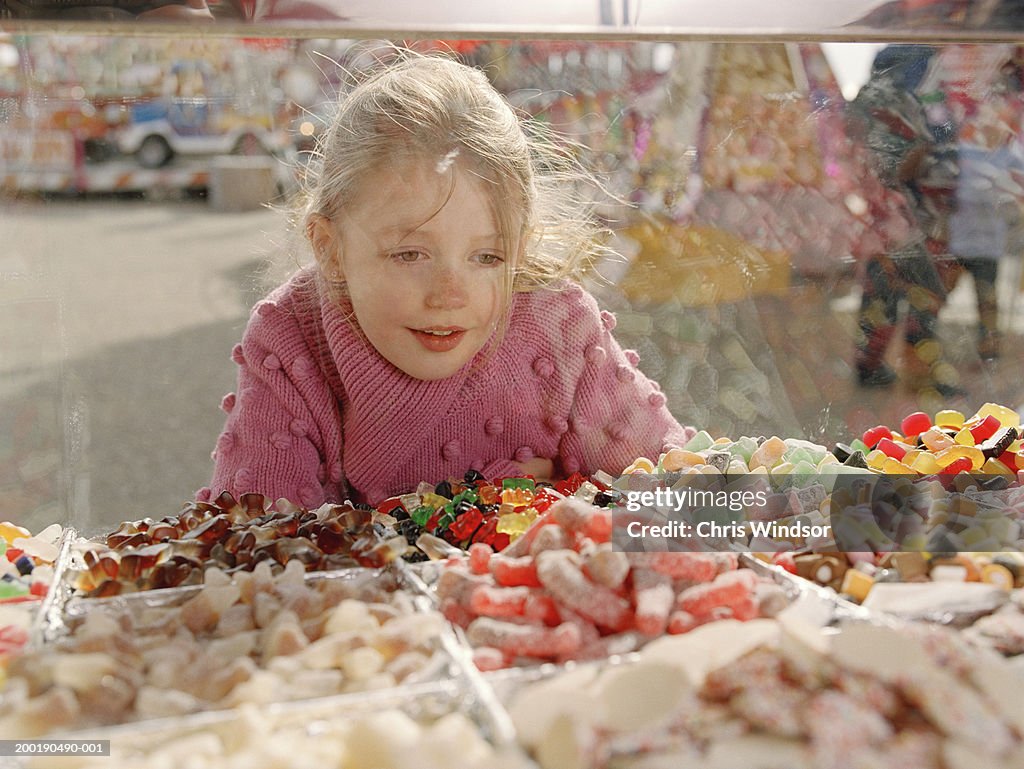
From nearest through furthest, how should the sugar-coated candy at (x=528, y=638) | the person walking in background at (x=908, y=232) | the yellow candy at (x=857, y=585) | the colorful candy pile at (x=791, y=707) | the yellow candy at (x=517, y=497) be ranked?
the colorful candy pile at (x=791, y=707) < the sugar-coated candy at (x=528, y=638) < the yellow candy at (x=857, y=585) < the yellow candy at (x=517, y=497) < the person walking in background at (x=908, y=232)

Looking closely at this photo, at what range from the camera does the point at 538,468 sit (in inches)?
57.1

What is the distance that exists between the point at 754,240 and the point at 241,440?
0.84 m

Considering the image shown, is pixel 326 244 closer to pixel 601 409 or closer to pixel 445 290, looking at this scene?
pixel 445 290

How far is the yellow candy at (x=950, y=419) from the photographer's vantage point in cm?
150

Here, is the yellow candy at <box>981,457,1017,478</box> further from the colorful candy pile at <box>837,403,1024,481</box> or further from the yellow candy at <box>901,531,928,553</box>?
the yellow candy at <box>901,531,928,553</box>

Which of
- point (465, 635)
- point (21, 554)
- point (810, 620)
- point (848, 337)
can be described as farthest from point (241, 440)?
point (848, 337)

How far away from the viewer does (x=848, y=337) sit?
1633 millimetres

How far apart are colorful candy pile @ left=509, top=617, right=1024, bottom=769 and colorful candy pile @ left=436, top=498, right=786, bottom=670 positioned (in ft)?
0.17

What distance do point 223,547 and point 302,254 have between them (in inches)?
22.4

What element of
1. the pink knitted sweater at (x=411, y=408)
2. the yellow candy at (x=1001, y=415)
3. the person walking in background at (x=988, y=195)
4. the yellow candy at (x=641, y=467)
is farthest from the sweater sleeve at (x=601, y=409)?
the person walking in background at (x=988, y=195)

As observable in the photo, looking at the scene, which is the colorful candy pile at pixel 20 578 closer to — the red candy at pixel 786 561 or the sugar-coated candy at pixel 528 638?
the sugar-coated candy at pixel 528 638

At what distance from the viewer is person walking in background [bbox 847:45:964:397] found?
147 centimetres

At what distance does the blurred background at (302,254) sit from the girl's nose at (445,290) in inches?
10.6

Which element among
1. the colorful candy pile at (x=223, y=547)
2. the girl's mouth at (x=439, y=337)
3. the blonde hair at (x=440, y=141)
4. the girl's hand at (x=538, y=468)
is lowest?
the girl's hand at (x=538, y=468)
